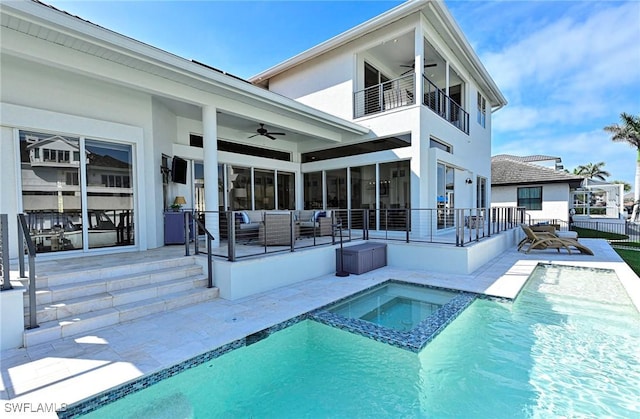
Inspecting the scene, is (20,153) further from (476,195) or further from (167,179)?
(476,195)

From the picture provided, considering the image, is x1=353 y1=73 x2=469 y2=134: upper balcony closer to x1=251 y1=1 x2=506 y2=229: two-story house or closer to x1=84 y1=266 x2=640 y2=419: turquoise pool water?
x1=251 y1=1 x2=506 y2=229: two-story house

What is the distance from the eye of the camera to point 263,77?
13.7 m

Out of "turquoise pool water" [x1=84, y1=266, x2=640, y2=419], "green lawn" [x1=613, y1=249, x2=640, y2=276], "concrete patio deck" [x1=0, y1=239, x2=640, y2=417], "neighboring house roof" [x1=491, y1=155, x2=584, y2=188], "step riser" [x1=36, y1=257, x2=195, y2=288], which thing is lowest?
"green lawn" [x1=613, y1=249, x2=640, y2=276]

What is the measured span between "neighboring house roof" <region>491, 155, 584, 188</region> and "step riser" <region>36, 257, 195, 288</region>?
21890 millimetres

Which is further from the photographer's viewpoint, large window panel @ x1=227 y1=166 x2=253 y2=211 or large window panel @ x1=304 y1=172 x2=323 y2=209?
large window panel @ x1=304 y1=172 x2=323 y2=209

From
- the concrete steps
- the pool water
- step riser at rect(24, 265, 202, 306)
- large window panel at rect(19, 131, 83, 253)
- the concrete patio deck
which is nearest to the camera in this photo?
the concrete patio deck

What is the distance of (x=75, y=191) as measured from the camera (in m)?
6.06

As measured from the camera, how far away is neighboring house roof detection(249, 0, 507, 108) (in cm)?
872

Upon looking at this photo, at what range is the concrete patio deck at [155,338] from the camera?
2797 mm

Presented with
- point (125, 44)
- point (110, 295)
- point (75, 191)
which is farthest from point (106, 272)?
point (125, 44)

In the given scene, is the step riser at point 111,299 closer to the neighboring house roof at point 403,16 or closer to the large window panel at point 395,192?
the large window panel at point 395,192

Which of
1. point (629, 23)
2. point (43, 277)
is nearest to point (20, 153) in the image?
point (43, 277)

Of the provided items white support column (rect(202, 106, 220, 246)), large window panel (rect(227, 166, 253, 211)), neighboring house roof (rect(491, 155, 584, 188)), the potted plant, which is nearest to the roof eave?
white support column (rect(202, 106, 220, 246))
